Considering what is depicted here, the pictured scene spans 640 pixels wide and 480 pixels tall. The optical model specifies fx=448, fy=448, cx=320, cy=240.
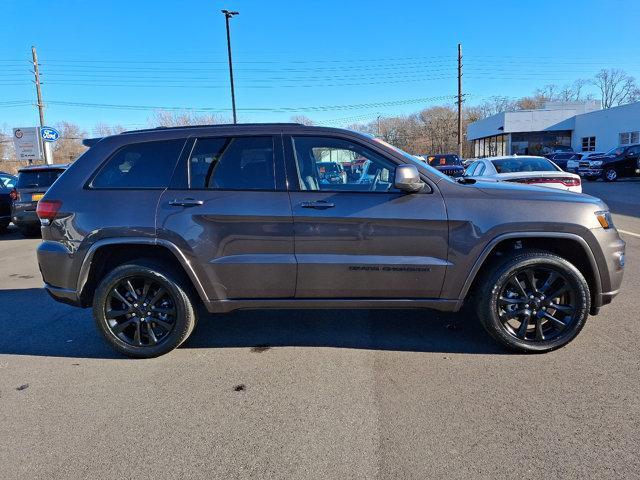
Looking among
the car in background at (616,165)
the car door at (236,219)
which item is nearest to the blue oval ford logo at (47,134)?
the car door at (236,219)

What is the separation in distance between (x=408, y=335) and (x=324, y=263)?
46.7 inches

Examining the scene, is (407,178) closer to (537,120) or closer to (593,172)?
(593,172)

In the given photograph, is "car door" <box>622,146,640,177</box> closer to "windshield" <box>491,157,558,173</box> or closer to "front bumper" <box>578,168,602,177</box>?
"front bumper" <box>578,168,602,177</box>

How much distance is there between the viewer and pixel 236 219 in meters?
3.57

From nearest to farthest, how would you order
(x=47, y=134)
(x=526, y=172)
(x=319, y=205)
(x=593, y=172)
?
(x=319, y=205) → (x=526, y=172) → (x=47, y=134) → (x=593, y=172)

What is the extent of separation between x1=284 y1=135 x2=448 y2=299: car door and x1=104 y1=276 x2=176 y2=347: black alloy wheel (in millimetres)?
1203

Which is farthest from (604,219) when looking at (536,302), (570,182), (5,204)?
(5,204)

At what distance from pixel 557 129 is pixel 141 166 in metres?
49.6

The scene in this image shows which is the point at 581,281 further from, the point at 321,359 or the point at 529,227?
the point at 321,359

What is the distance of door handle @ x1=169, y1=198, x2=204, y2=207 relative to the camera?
11.8ft

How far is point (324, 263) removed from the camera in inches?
141

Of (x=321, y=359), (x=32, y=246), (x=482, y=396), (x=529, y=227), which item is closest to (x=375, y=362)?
(x=321, y=359)

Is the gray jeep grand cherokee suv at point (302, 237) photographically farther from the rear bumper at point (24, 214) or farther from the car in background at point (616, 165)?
the car in background at point (616, 165)

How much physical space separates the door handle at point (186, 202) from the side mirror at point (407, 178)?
1.56m
